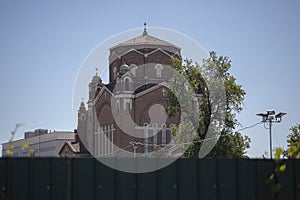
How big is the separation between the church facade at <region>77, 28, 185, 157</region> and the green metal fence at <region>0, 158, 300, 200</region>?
4854cm

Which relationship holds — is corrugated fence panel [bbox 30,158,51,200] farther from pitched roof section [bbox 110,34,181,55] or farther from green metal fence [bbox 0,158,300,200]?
pitched roof section [bbox 110,34,181,55]

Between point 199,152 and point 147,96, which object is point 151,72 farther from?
point 199,152

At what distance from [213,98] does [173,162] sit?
109 feet

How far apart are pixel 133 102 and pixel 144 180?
171 feet

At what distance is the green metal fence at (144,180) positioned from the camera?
11.3 m

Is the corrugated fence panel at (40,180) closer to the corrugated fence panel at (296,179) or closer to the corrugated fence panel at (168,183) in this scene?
the corrugated fence panel at (168,183)

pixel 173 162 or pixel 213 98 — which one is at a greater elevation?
pixel 213 98

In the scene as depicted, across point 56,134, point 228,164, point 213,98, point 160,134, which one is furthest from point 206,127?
point 56,134

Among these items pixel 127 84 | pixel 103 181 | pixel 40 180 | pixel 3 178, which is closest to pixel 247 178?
pixel 103 181

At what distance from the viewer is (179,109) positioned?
4644cm

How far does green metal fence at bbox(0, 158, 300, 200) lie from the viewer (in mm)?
11336

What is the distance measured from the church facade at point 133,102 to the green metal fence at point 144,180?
48540mm

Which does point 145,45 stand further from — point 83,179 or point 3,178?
point 3,178

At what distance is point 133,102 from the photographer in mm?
63656
